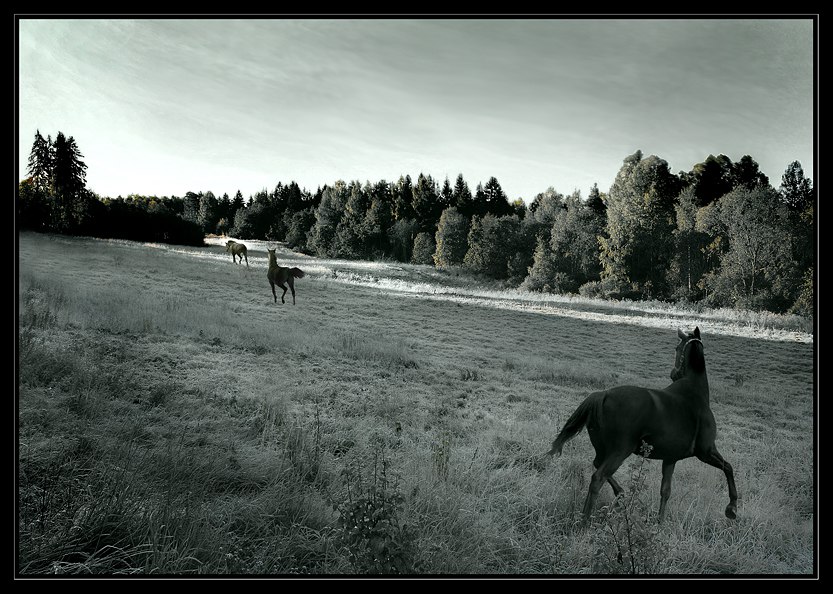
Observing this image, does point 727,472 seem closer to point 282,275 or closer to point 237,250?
point 282,275

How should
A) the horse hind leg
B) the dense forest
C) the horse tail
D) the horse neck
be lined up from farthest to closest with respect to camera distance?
the dense forest, the horse neck, the horse tail, the horse hind leg

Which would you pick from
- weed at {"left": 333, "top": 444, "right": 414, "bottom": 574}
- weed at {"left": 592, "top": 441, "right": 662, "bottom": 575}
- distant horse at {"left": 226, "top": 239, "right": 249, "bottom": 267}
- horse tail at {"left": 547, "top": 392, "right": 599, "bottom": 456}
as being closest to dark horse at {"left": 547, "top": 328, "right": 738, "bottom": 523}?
horse tail at {"left": 547, "top": 392, "right": 599, "bottom": 456}

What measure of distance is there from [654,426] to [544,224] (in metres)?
2.13

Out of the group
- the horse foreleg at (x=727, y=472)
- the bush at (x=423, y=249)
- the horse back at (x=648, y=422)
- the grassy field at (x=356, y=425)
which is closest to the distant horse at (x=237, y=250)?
the grassy field at (x=356, y=425)

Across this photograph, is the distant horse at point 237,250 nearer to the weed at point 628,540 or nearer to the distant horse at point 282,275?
the distant horse at point 282,275

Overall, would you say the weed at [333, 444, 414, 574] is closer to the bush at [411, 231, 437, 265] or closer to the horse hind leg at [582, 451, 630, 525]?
the horse hind leg at [582, 451, 630, 525]

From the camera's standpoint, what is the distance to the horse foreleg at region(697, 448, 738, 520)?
2898mm

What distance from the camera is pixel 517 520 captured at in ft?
9.61

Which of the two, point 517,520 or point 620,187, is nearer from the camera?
point 517,520

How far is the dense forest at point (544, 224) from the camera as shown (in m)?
3.77

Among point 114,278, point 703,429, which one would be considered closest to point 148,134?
point 114,278

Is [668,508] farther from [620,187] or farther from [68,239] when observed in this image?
[68,239]

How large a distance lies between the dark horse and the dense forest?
122cm

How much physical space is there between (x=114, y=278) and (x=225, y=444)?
2078 mm
